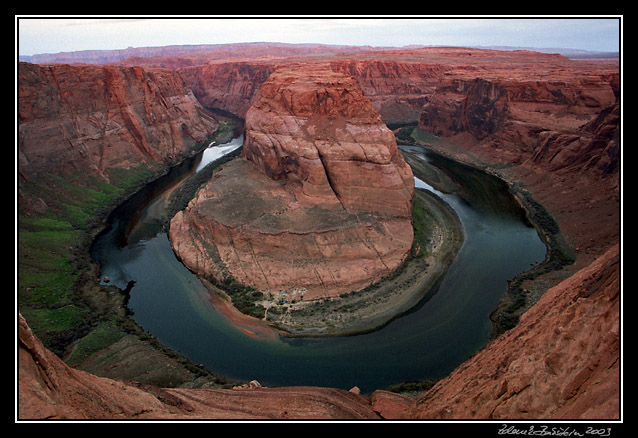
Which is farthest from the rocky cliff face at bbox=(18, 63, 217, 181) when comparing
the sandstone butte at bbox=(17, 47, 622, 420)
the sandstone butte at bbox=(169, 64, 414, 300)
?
the sandstone butte at bbox=(169, 64, 414, 300)

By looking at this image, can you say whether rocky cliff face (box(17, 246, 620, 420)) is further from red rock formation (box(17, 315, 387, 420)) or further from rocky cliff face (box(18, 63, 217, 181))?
rocky cliff face (box(18, 63, 217, 181))

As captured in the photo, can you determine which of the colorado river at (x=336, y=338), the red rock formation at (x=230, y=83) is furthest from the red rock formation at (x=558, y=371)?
the red rock formation at (x=230, y=83)

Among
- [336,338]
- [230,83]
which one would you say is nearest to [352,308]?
[336,338]

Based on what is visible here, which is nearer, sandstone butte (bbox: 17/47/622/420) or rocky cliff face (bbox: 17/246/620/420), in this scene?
rocky cliff face (bbox: 17/246/620/420)

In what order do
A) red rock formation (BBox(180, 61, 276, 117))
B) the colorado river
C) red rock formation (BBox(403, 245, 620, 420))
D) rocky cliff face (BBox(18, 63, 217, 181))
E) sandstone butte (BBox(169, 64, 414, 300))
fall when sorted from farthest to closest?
red rock formation (BBox(180, 61, 276, 117)), rocky cliff face (BBox(18, 63, 217, 181)), sandstone butte (BBox(169, 64, 414, 300)), the colorado river, red rock formation (BBox(403, 245, 620, 420))

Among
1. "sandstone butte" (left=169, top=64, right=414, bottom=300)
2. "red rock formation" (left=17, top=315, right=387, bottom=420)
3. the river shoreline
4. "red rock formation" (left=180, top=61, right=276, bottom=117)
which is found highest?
"red rock formation" (left=180, top=61, right=276, bottom=117)

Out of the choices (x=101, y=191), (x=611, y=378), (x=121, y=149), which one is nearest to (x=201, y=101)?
(x=121, y=149)

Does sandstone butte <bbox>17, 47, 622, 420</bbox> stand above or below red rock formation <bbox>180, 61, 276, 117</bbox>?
below
